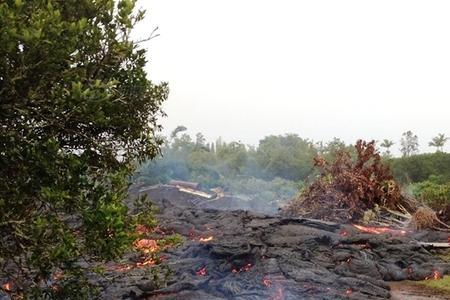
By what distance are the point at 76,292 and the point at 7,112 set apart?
2080 mm

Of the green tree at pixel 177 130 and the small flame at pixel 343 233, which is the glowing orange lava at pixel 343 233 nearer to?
the small flame at pixel 343 233

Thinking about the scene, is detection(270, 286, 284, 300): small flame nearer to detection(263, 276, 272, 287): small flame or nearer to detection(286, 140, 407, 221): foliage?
detection(263, 276, 272, 287): small flame

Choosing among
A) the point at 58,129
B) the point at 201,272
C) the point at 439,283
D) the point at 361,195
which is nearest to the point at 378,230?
the point at 361,195

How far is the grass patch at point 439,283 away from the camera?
1112cm

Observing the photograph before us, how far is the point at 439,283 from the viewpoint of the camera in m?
11.5

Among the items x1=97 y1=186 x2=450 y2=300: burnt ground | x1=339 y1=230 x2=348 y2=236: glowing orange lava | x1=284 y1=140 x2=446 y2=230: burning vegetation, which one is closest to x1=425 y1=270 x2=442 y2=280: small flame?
x1=97 y1=186 x2=450 y2=300: burnt ground

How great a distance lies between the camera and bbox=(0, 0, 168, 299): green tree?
14.4ft

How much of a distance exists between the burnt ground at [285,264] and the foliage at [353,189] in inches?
97.8

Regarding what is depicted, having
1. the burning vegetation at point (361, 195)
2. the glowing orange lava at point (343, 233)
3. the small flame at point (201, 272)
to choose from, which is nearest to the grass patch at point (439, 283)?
the glowing orange lava at point (343, 233)

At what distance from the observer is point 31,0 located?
4.62 metres

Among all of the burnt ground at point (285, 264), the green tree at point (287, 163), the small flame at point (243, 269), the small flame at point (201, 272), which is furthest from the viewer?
the green tree at point (287, 163)

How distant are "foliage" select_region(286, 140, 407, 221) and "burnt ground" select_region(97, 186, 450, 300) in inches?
97.8

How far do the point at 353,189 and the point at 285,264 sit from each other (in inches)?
385

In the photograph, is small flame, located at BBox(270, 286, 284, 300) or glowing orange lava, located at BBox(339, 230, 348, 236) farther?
glowing orange lava, located at BBox(339, 230, 348, 236)
